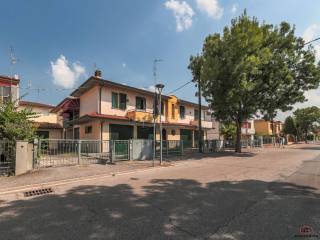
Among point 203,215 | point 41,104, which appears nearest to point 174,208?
point 203,215

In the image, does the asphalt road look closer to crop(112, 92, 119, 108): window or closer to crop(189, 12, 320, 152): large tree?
crop(189, 12, 320, 152): large tree

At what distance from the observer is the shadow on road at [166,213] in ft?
14.5

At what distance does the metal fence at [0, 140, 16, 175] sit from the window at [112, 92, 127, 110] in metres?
12.5

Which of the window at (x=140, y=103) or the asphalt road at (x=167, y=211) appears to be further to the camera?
the window at (x=140, y=103)

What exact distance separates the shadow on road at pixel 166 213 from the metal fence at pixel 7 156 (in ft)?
13.9

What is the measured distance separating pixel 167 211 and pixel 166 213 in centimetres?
15

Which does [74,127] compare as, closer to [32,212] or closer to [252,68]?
[252,68]

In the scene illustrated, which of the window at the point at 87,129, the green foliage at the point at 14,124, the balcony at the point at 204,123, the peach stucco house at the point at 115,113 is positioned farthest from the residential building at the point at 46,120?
the balcony at the point at 204,123

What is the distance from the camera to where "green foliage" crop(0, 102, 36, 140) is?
11.3 meters

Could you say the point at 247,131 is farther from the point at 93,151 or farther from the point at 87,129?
the point at 93,151

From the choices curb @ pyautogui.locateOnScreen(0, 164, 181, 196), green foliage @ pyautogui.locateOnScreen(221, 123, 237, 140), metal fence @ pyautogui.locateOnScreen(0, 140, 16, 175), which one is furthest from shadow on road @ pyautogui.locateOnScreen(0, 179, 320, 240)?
green foliage @ pyautogui.locateOnScreen(221, 123, 237, 140)

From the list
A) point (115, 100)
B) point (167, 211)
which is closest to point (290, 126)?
point (115, 100)

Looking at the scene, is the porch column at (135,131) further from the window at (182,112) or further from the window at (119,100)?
the window at (182,112)

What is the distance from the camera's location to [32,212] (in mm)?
5809
